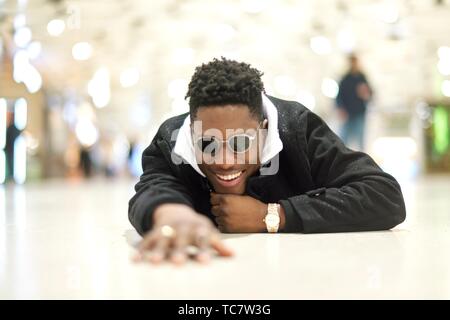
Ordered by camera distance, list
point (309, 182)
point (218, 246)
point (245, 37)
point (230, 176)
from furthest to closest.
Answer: point (245, 37) < point (309, 182) < point (230, 176) < point (218, 246)

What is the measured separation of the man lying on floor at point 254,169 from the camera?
1.81 m

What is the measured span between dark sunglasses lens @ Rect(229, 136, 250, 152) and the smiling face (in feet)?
0.05

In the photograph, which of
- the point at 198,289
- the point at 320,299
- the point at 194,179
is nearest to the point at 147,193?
the point at 194,179

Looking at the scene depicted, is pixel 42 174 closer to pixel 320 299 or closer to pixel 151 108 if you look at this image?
pixel 151 108

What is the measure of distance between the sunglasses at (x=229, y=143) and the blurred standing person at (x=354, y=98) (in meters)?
5.34

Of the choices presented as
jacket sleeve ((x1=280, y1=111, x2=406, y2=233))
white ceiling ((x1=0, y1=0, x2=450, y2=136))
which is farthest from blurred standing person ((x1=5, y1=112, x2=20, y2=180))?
jacket sleeve ((x1=280, y1=111, x2=406, y2=233))

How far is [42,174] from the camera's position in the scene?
14.9 meters

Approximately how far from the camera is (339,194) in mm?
1955

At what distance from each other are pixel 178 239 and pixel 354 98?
590 centimetres

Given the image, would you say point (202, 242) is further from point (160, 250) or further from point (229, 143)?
point (229, 143)

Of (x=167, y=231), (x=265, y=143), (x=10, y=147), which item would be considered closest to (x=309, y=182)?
(x=265, y=143)

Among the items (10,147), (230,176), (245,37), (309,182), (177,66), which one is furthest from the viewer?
(177,66)

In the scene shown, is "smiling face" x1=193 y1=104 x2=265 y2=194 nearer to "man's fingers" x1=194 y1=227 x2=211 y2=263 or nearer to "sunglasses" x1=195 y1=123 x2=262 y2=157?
"sunglasses" x1=195 y1=123 x2=262 y2=157

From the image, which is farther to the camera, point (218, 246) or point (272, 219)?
point (272, 219)
